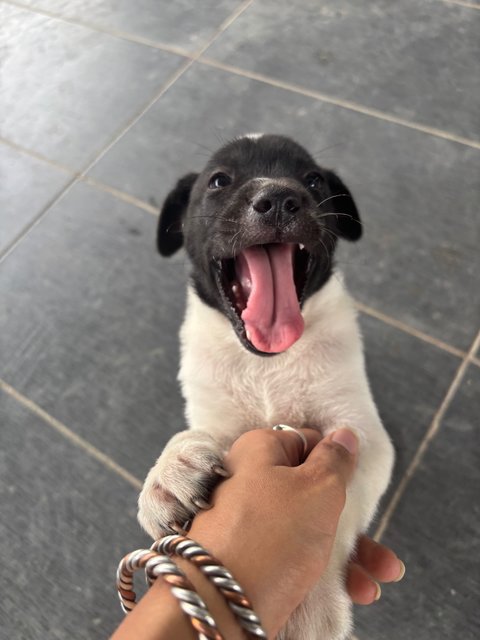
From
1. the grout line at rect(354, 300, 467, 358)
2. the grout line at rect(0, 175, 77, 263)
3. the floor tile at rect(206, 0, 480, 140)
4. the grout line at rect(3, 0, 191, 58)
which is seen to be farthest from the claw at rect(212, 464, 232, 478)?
the grout line at rect(3, 0, 191, 58)

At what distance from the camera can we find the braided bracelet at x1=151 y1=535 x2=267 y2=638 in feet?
3.04

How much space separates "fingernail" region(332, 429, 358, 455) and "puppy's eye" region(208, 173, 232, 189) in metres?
0.91

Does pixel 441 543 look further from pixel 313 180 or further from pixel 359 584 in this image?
pixel 313 180

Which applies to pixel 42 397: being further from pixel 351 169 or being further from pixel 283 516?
pixel 351 169

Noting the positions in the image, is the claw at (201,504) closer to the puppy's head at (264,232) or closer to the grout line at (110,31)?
the puppy's head at (264,232)

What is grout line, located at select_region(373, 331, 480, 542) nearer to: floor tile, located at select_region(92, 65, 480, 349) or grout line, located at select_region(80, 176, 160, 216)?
floor tile, located at select_region(92, 65, 480, 349)

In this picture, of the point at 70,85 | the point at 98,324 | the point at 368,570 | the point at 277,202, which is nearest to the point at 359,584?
the point at 368,570

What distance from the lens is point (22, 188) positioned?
118 inches

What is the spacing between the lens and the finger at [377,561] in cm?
149

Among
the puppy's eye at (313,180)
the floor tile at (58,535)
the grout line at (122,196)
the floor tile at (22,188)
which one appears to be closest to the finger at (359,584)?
the floor tile at (58,535)

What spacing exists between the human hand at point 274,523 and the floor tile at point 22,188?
7.22ft

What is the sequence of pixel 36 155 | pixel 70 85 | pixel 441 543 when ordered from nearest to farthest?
pixel 441 543 → pixel 36 155 → pixel 70 85

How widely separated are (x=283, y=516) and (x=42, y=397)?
1563 mm

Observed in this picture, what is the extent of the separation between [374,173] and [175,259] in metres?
1.14
